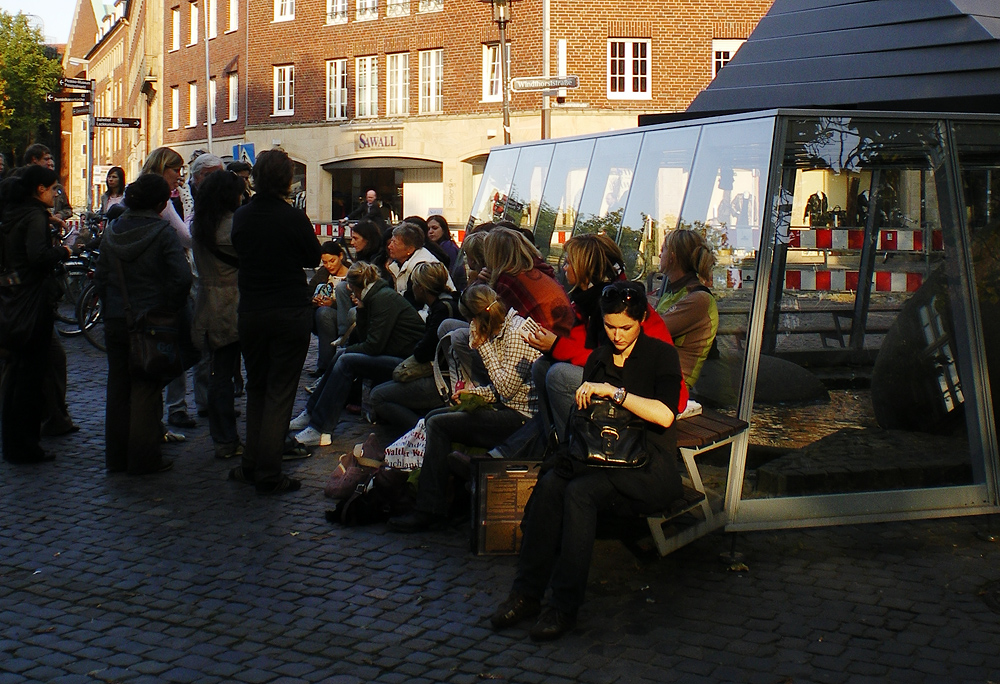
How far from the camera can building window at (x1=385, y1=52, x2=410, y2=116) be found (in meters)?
36.9

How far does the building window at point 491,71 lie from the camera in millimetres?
34719

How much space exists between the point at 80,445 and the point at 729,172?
17.2 ft

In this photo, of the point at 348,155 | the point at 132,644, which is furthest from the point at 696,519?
the point at 348,155

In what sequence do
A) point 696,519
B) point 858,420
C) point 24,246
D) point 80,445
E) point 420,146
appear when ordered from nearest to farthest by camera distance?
point 696,519
point 858,420
point 24,246
point 80,445
point 420,146

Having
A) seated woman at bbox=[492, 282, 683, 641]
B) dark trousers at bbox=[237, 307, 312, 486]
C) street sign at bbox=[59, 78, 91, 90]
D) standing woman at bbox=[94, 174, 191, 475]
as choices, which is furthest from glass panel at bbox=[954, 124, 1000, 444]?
street sign at bbox=[59, 78, 91, 90]

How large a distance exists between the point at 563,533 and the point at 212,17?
144 feet

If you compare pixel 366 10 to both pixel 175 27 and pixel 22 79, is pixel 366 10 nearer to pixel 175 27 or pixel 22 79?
pixel 175 27

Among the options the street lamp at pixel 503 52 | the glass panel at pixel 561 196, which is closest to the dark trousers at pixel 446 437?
the glass panel at pixel 561 196

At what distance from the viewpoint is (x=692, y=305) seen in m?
6.34

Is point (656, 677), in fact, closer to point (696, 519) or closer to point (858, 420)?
point (696, 519)

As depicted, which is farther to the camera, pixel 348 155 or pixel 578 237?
pixel 348 155

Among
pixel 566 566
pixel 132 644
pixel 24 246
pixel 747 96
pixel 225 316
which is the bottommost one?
pixel 132 644

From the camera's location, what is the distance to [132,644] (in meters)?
4.73

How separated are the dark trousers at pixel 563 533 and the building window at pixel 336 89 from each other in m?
35.0
